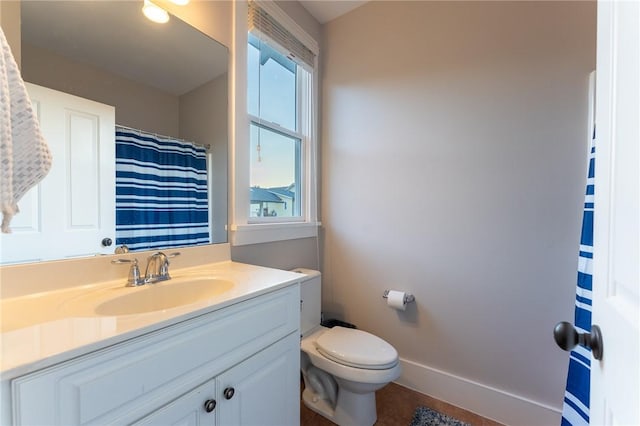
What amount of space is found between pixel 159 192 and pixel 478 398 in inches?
77.0

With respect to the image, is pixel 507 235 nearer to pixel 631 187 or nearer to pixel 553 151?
pixel 553 151

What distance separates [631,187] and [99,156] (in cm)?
139

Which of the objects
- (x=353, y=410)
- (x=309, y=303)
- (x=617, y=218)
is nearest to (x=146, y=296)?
(x=309, y=303)

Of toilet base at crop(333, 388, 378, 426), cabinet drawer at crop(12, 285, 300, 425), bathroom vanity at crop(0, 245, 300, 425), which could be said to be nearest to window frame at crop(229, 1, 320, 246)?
bathroom vanity at crop(0, 245, 300, 425)

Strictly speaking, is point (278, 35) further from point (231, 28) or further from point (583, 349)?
point (583, 349)

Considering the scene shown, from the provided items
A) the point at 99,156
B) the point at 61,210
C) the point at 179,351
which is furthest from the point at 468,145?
the point at 61,210

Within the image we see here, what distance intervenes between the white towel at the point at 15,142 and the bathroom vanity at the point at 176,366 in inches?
12.0

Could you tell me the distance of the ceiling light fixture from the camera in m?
1.10

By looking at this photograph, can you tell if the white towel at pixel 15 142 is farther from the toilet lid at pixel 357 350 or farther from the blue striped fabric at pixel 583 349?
the blue striped fabric at pixel 583 349

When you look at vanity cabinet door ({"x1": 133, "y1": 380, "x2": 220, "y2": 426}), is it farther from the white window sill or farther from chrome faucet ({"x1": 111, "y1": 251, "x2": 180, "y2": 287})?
the white window sill

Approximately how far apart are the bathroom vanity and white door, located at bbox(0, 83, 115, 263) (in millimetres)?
186

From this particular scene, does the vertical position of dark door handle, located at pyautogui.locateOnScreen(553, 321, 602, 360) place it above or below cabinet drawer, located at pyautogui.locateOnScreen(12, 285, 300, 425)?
above

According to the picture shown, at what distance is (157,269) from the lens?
103 centimetres

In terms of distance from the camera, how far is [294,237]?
178 centimetres
